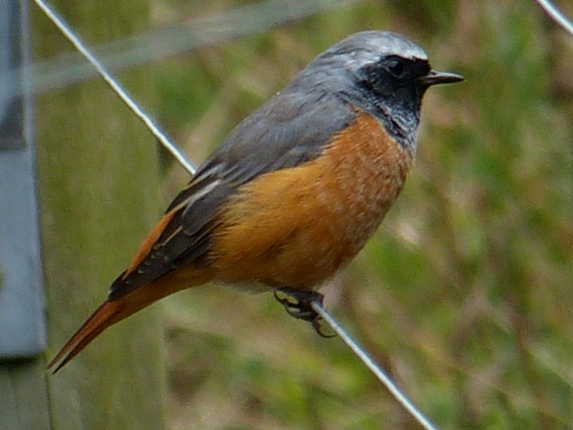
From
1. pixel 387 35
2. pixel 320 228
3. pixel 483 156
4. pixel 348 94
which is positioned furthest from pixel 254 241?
pixel 483 156

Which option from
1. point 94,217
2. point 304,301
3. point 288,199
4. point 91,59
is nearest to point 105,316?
point 94,217

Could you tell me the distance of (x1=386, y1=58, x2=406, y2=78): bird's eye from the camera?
4059 mm

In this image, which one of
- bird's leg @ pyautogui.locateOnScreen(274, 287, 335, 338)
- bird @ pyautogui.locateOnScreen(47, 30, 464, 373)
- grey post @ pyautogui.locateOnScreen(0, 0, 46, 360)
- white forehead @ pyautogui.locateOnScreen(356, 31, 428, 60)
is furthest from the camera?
white forehead @ pyautogui.locateOnScreen(356, 31, 428, 60)

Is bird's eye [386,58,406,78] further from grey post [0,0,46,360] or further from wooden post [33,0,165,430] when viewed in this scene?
grey post [0,0,46,360]

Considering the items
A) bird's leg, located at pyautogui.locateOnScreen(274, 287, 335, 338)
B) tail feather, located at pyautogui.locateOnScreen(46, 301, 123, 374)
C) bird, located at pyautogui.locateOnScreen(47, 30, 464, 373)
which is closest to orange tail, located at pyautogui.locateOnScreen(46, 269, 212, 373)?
tail feather, located at pyautogui.locateOnScreen(46, 301, 123, 374)

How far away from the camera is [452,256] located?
5391 mm

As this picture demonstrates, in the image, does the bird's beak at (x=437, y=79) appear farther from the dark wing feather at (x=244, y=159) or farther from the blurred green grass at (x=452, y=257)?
the blurred green grass at (x=452, y=257)

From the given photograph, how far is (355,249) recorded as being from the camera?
3717 millimetres

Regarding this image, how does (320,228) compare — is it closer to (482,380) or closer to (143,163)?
(143,163)

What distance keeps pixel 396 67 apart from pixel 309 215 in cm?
77

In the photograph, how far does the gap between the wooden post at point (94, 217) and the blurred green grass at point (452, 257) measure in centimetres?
261

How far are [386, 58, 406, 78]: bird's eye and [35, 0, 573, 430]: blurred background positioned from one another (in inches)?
48.7

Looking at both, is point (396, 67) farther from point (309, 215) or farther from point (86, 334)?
point (86, 334)

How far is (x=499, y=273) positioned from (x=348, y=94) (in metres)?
1.64
